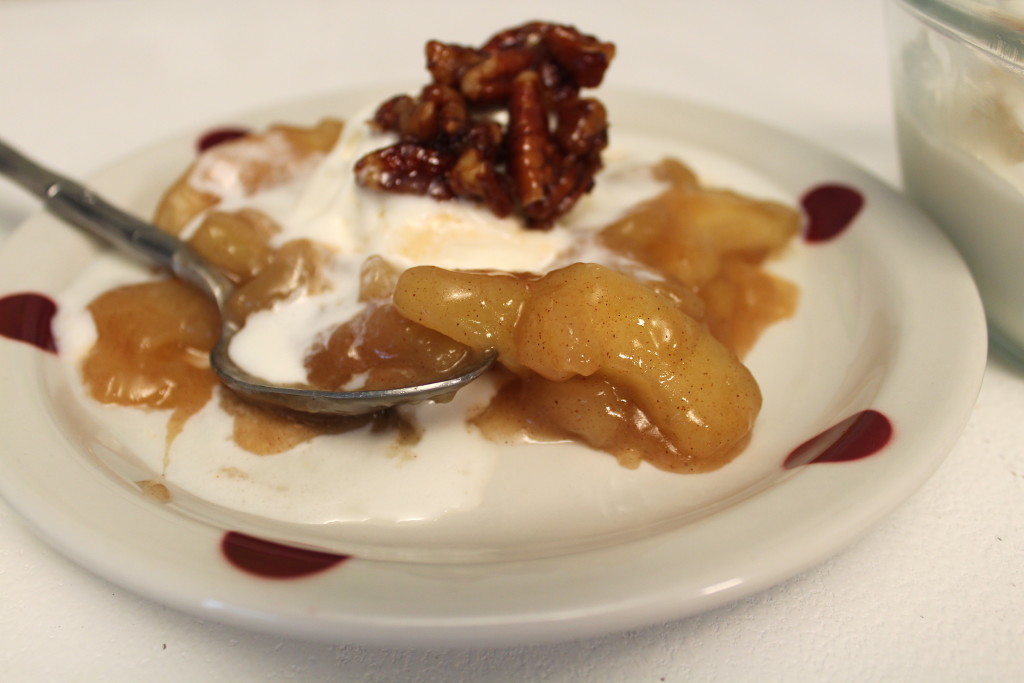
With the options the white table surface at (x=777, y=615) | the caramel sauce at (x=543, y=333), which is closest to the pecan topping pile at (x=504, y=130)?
the caramel sauce at (x=543, y=333)

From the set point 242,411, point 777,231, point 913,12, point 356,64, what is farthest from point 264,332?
point 356,64

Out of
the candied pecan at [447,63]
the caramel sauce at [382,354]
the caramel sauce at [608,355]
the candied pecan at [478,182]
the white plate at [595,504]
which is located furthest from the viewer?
the candied pecan at [447,63]

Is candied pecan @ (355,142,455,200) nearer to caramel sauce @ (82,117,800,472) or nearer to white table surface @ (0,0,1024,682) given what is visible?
caramel sauce @ (82,117,800,472)

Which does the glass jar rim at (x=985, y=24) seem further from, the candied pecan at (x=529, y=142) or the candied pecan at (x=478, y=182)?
the candied pecan at (x=478, y=182)

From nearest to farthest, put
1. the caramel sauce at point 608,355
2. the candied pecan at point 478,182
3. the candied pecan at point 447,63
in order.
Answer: the caramel sauce at point 608,355
the candied pecan at point 478,182
the candied pecan at point 447,63

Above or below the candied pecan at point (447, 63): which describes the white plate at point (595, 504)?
below

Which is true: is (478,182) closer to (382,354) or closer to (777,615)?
(382,354)

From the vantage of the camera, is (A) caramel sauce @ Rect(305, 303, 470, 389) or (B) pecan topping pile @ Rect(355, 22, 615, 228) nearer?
(A) caramel sauce @ Rect(305, 303, 470, 389)

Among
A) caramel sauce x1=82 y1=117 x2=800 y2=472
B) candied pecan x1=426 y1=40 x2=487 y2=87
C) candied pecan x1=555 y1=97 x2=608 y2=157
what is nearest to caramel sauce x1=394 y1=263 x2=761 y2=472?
caramel sauce x1=82 y1=117 x2=800 y2=472
